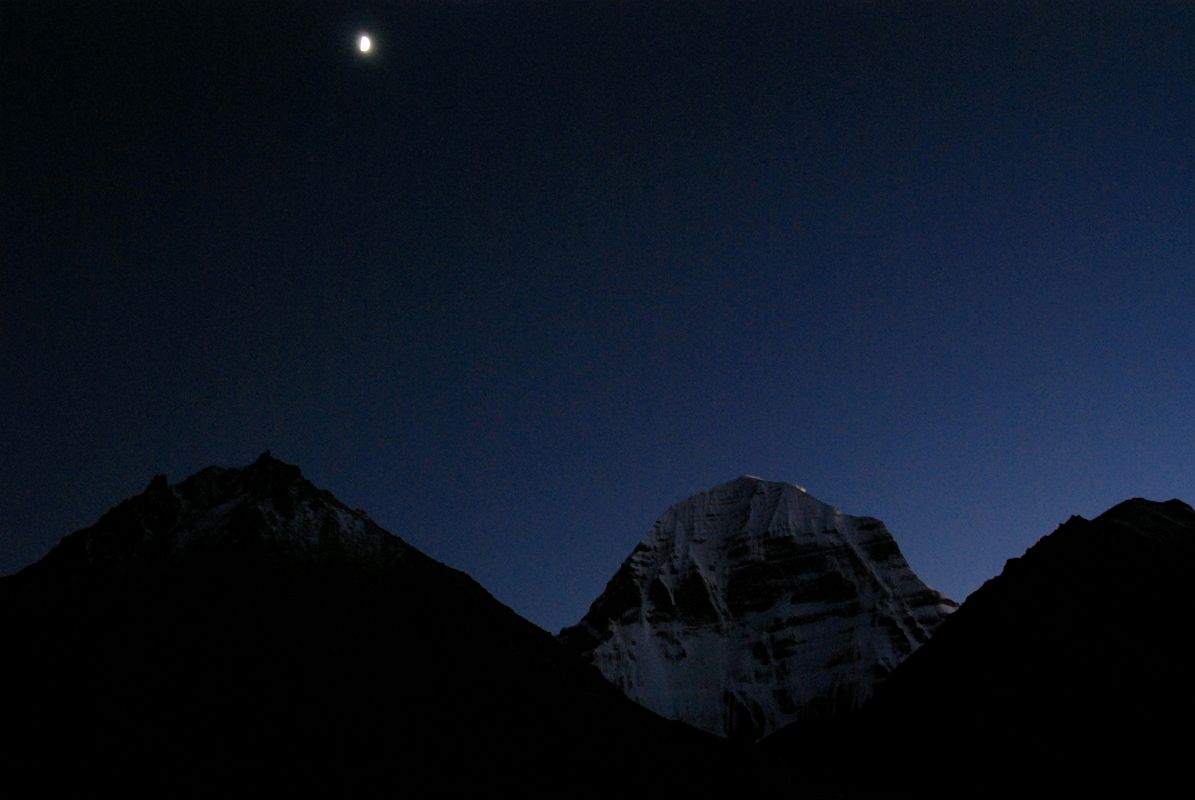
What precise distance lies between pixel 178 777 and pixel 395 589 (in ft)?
107

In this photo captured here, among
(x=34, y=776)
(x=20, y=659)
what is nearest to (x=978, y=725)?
(x=34, y=776)

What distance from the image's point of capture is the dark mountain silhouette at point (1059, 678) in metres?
57.9

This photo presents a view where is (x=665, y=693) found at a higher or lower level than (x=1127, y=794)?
higher

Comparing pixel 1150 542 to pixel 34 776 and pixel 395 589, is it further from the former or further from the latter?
pixel 34 776

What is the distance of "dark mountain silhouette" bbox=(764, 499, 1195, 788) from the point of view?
5794cm

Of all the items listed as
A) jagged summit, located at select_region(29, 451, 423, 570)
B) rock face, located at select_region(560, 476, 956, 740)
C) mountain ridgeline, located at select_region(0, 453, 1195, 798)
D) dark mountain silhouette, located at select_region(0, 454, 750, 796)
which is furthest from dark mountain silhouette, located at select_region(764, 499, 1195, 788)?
rock face, located at select_region(560, 476, 956, 740)

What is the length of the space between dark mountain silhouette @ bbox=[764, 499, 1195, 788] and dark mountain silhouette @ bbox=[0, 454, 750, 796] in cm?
1830

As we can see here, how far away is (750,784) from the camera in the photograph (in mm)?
58219

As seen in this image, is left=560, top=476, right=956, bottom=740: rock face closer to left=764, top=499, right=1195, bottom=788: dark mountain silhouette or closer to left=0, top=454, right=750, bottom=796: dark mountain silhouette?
left=764, top=499, right=1195, bottom=788: dark mountain silhouette

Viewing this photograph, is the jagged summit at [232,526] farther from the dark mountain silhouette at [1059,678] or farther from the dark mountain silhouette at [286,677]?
the dark mountain silhouette at [1059,678]

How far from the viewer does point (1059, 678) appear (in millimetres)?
65375

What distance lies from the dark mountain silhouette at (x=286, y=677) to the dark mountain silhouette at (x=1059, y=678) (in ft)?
60.1

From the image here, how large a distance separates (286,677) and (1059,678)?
60.0 metres

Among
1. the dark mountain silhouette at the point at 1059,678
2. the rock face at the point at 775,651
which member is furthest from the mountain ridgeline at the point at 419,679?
the rock face at the point at 775,651
